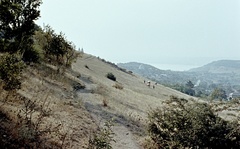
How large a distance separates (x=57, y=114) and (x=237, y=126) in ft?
23.6

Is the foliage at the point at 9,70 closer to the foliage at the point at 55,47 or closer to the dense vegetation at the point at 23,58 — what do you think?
the dense vegetation at the point at 23,58

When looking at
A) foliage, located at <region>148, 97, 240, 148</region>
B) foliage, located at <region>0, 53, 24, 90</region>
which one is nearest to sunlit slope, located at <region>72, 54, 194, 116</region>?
foliage, located at <region>148, 97, 240, 148</region>

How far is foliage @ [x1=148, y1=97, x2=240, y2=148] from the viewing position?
406 inches

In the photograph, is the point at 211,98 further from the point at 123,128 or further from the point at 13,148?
the point at 13,148

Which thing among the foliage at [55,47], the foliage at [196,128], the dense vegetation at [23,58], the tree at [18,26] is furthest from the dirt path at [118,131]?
the foliage at [55,47]

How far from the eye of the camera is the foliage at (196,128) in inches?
406

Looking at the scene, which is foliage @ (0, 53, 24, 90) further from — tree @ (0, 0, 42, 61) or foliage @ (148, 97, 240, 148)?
tree @ (0, 0, 42, 61)

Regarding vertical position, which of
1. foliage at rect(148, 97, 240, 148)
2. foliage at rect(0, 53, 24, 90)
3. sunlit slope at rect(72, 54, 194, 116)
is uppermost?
foliage at rect(0, 53, 24, 90)

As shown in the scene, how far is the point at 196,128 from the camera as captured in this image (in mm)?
10297

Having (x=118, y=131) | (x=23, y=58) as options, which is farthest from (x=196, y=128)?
(x=23, y=58)

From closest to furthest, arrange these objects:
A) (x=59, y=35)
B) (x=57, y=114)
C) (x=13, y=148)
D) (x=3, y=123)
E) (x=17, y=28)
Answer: (x=13, y=148) < (x=3, y=123) < (x=57, y=114) < (x=17, y=28) < (x=59, y=35)

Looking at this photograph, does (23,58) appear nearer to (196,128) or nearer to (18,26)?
(18,26)

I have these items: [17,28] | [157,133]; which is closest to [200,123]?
[157,133]

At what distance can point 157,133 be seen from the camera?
12320 mm
